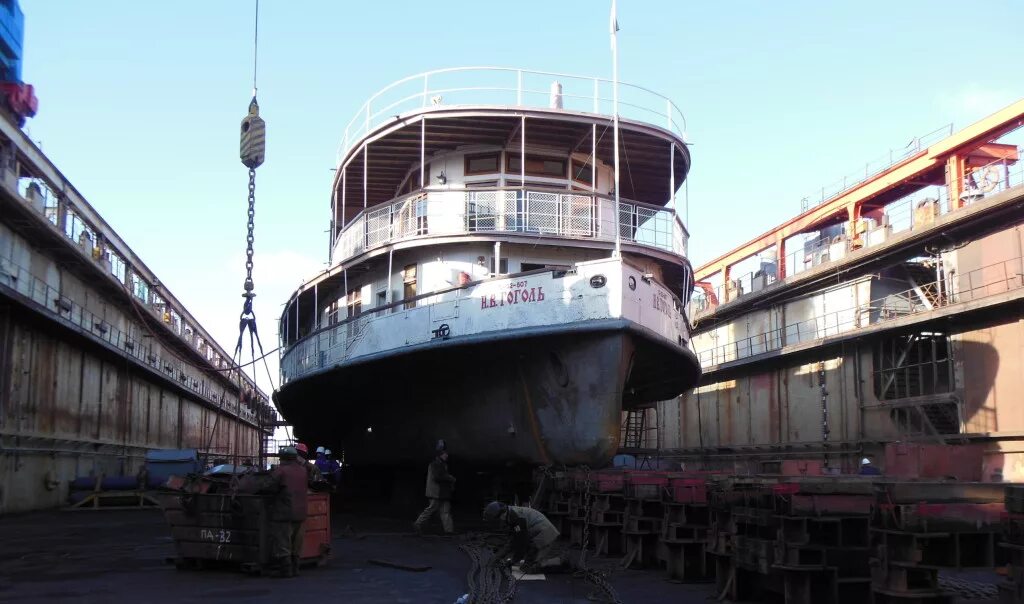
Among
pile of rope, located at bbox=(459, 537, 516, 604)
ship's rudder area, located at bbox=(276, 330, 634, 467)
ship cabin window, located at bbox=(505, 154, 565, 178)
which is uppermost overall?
ship cabin window, located at bbox=(505, 154, 565, 178)

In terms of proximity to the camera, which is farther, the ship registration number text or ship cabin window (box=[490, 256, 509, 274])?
ship cabin window (box=[490, 256, 509, 274])

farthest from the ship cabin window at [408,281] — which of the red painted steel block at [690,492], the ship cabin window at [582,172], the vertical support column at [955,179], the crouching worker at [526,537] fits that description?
the vertical support column at [955,179]

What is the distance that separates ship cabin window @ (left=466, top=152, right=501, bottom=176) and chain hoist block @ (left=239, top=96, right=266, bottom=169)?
731cm

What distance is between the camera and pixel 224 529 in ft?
30.0

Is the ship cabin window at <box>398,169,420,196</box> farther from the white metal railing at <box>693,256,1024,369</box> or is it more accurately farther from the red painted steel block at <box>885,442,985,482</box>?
the white metal railing at <box>693,256,1024,369</box>

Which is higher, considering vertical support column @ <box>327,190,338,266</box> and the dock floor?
vertical support column @ <box>327,190,338,266</box>

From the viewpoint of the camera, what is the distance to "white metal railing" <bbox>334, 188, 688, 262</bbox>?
15.4 m

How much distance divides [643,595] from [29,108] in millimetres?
46363

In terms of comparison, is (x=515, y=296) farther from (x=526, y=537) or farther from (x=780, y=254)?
(x=780, y=254)

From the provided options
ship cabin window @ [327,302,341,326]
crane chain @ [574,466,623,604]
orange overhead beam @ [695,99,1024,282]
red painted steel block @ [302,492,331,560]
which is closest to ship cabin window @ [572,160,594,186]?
ship cabin window @ [327,302,341,326]

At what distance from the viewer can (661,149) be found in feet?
56.5

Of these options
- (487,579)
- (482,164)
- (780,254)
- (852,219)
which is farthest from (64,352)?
(780,254)

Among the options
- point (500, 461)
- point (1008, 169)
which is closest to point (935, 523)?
point (500, 461)

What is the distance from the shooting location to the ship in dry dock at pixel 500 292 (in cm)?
1318
